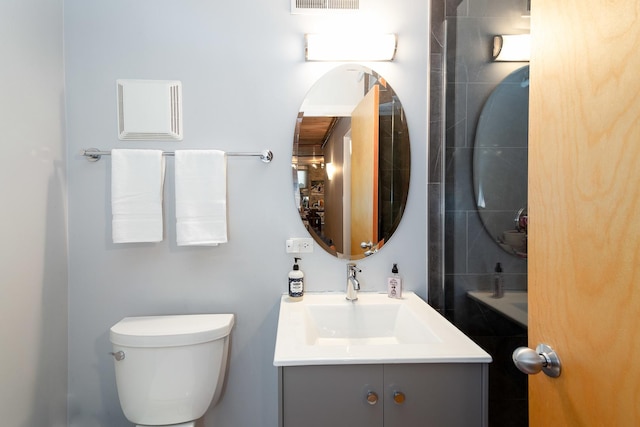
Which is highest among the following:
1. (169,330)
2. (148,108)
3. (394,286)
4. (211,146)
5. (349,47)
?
(349,47)

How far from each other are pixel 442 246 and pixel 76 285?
66.1 inches

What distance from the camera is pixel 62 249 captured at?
137cm

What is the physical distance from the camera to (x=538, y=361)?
1.79ft

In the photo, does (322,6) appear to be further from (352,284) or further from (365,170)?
(352,284)

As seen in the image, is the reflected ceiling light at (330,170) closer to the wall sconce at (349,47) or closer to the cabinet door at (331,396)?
the wall sconce at (349,47)

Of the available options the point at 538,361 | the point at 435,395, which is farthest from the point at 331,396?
the point at 538,361

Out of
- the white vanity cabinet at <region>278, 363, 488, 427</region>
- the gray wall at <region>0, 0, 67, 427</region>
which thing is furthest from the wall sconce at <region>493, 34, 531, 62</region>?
the gray wall at <region>0, 0, 67, 427</region>

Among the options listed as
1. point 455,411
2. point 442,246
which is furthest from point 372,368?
point 442,246

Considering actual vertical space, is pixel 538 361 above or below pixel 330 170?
below

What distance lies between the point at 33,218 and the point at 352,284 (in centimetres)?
132

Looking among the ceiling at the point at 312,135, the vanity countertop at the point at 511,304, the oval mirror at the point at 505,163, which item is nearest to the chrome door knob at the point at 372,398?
the vanity countertop at the point at 511,304

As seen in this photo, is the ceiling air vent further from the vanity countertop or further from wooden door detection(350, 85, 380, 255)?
the vanity countertop

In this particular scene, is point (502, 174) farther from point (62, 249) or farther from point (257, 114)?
point (62, 249)

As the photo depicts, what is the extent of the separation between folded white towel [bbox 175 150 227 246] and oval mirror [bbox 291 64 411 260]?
0.34 metres
